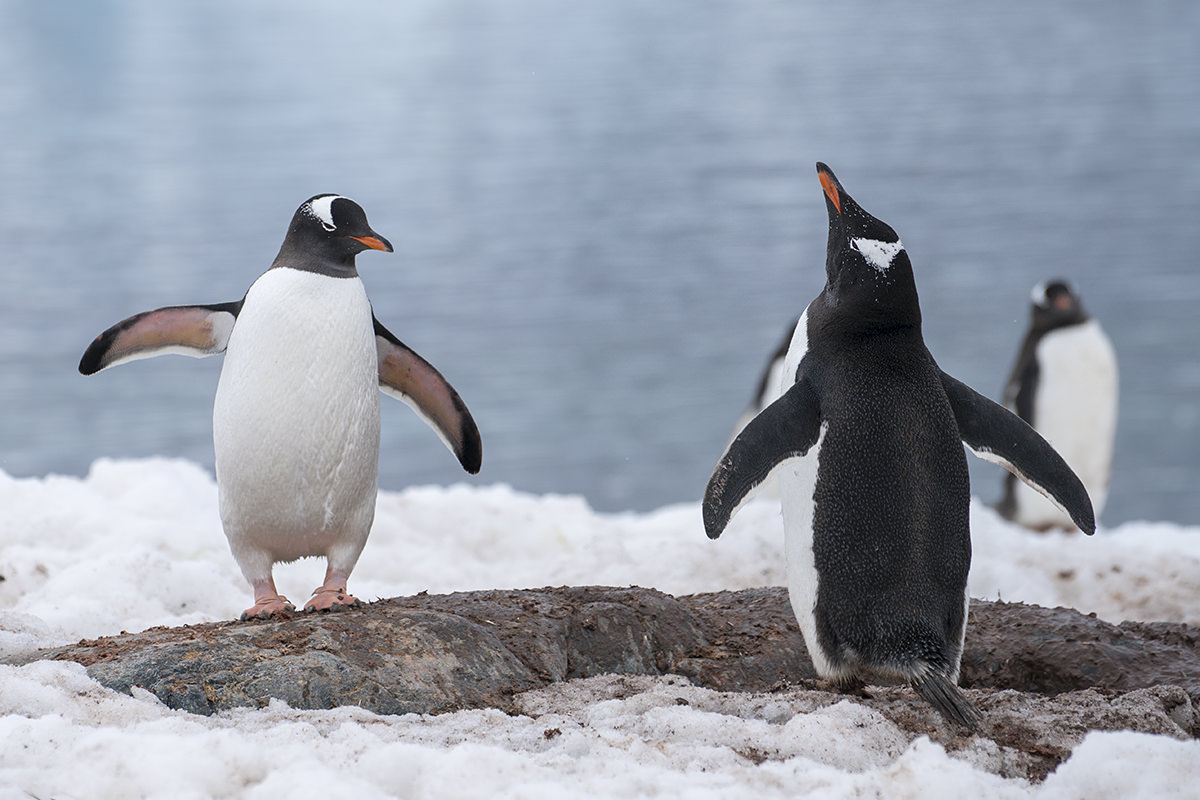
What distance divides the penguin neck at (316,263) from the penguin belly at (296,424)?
19 mm

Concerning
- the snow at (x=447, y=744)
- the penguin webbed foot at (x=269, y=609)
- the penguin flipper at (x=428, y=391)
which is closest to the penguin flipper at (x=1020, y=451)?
the snow at (x=447, y=744)

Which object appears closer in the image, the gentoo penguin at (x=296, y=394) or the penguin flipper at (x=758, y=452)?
the penguin flipper at (x=758, y=452)

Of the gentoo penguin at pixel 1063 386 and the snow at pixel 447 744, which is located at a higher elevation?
the snow at pixel 447 744

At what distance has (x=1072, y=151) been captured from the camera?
37.5 metres

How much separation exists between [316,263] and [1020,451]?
1693 millimetres

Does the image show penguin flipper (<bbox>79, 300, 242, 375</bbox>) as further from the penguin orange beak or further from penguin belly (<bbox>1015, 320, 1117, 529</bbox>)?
penguin belly (<bbox>1015, 320, 1117, 529</bbox>)

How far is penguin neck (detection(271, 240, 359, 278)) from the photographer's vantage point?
2.87 meters

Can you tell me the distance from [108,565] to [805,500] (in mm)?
2162

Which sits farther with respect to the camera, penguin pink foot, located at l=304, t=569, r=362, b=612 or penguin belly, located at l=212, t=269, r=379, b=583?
penguin belly, located at l=212, t=269, r=379, b=583

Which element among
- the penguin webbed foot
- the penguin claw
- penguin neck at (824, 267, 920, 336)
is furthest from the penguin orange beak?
the penguin webbed foot

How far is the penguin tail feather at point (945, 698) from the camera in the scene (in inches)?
80.4

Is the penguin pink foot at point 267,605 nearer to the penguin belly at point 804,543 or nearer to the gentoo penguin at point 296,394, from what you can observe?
the gentoo penguin at point 296,394

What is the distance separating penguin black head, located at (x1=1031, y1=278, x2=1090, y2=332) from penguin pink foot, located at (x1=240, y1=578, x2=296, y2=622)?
6777 mm

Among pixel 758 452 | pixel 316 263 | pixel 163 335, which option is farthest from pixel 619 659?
pixel 163 335
